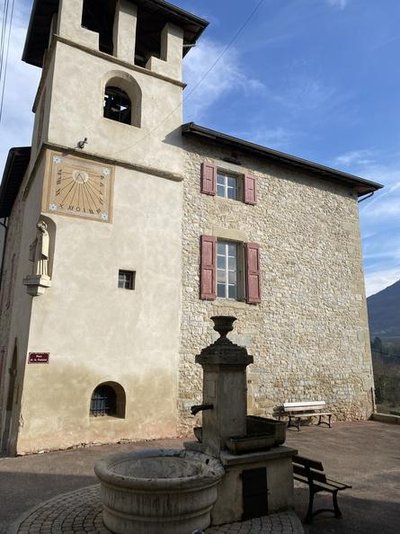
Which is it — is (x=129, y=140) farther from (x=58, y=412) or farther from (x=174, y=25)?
(x=58, y=412)

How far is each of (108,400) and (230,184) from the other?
661 centimetres

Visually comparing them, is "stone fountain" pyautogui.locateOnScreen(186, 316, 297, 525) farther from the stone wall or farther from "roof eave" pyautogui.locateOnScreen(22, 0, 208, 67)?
"roof eave" pyautogui.locateOnScreen(22, 0, 208, 67)

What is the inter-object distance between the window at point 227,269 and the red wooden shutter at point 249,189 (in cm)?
134

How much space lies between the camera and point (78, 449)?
26.4 ft

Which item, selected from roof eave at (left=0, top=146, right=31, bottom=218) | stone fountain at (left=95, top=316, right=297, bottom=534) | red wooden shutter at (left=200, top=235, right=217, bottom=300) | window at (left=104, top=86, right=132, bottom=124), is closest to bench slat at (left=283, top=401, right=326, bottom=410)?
red wooden shutter at (left=200, top=235, right=217, bottom=300)

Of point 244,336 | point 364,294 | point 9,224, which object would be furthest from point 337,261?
point 9,224

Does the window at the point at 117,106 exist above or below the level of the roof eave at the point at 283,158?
above

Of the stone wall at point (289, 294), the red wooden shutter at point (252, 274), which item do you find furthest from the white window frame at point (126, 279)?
the red wooden shutter at point (252, 274)

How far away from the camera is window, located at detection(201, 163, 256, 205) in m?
11.3

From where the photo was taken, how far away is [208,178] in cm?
1122

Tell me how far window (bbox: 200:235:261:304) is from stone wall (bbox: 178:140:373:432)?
234mm

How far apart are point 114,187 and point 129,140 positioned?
136cm

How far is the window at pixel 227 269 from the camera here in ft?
36.4

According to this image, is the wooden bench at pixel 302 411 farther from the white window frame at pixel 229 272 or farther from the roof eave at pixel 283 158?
the roof eave at pixel 283 158
